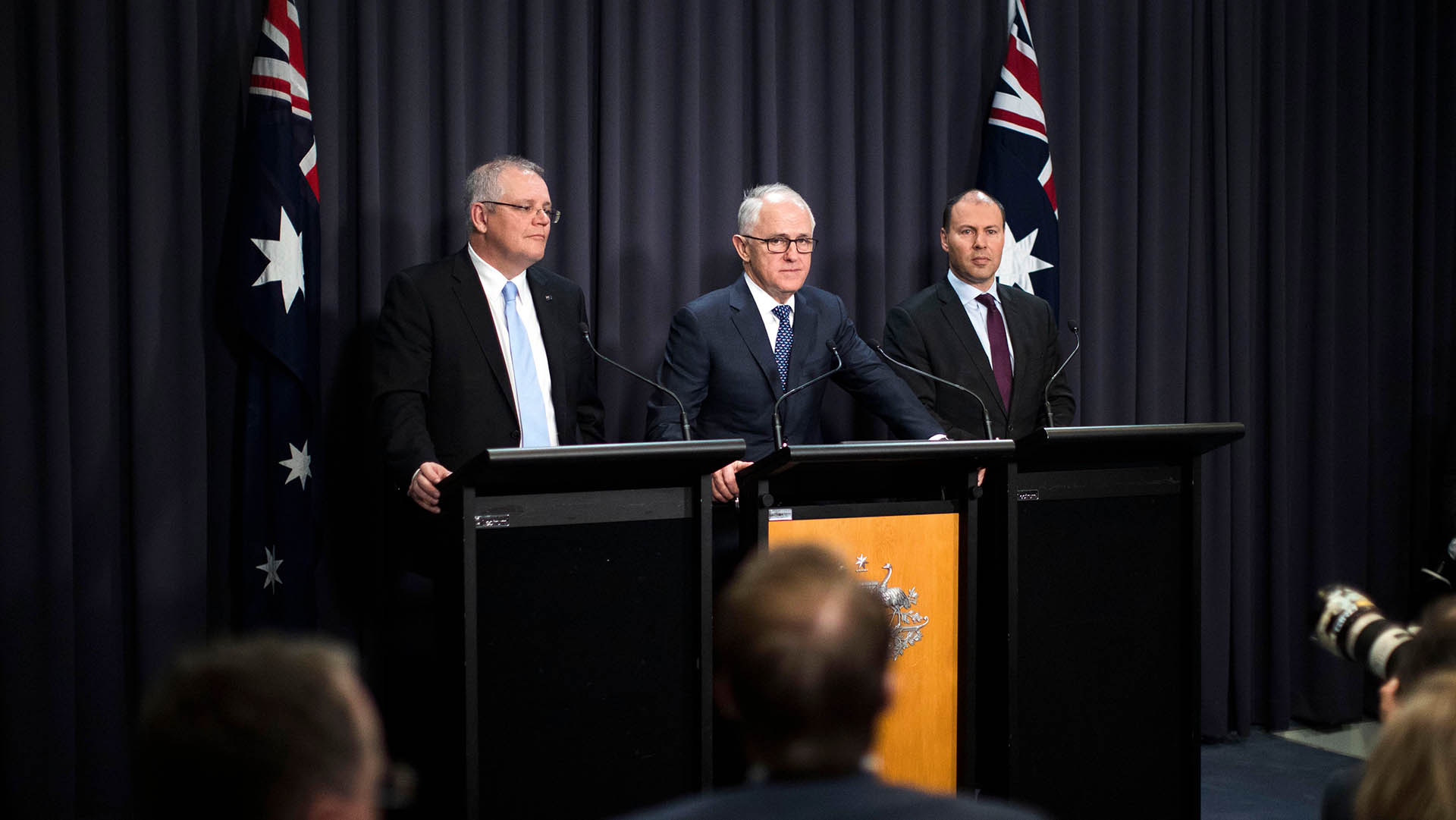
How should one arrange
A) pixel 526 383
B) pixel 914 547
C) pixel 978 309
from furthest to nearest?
pixel 978 309 → pixel 526 383 → pixel 914 547

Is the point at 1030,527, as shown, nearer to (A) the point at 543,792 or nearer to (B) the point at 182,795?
(A) the point at 543,792

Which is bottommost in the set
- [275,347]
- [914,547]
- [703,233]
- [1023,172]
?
[914,547]

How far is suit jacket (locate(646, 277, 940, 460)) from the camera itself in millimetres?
3820

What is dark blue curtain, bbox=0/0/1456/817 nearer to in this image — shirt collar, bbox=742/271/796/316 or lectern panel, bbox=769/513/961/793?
shirt collar, bbox=742/271/796/316

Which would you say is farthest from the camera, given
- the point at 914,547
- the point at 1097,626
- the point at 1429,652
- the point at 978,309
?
the point at 978,309

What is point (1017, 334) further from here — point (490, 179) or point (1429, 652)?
point (1429, 652)

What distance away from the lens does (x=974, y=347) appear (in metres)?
4.15

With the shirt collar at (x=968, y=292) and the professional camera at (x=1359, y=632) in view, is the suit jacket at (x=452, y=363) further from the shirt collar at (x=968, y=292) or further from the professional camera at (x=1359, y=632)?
the professional camera at (x=1359, y=632)

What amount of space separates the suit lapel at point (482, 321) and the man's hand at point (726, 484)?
846 mm

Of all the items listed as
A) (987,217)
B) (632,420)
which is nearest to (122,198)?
(632,420)

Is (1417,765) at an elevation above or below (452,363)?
below

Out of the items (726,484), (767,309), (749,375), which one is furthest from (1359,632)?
(767,309)

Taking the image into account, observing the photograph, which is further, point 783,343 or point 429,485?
point 783,343

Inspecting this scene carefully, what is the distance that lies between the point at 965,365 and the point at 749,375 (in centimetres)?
76
